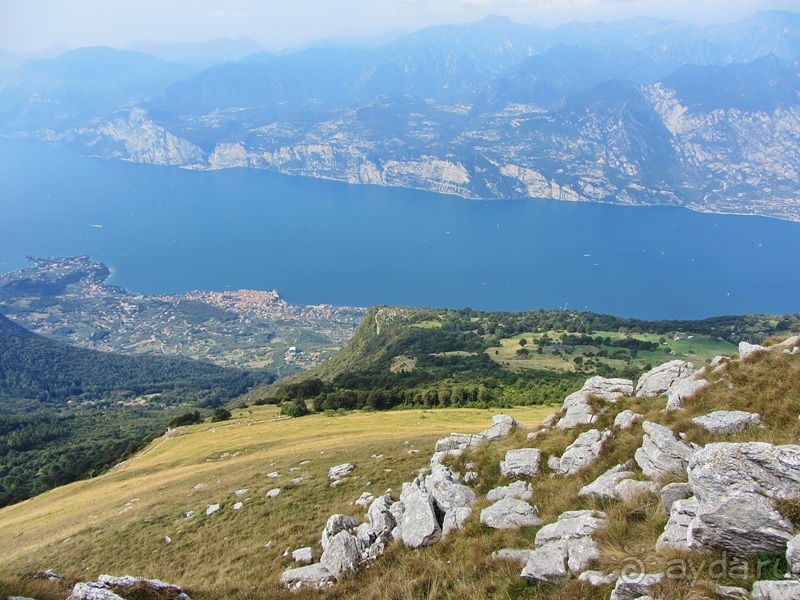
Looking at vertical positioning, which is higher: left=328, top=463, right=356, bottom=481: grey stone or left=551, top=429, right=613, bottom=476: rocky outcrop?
left=551, top=429, right=613, bottom=476: rocky outcrop

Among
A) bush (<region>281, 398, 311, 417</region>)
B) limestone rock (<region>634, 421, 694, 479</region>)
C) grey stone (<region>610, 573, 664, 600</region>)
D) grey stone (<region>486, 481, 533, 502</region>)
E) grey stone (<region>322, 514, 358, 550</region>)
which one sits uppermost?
grey stone (<region>610, 573, 664, 600</region>)

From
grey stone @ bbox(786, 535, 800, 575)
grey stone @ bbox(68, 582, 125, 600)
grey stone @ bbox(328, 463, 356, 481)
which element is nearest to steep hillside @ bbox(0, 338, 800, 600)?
grey stone @ bbox(786, 535, 800, 575)

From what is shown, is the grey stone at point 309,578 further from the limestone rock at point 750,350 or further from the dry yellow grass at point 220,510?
the limestone rock at point 750,350

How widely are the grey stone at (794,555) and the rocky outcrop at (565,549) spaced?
2488mm

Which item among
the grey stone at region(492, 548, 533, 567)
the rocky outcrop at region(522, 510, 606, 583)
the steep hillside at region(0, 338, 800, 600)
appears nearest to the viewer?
the steep hillside at region(0, 338, 800, 600)

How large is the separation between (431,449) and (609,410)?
26.0ft

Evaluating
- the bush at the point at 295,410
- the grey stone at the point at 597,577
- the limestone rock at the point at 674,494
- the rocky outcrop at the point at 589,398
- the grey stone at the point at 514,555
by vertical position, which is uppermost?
the limestone rock at the point at 674,494

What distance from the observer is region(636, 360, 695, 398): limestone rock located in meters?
16.9

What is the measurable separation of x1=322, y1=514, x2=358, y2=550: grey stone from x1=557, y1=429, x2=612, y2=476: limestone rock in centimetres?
566

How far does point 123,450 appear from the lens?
51.9 m

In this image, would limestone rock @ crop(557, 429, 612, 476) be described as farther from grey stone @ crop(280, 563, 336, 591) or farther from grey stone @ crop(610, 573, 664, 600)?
grey stone @ crop(280, 563, 336, 591)

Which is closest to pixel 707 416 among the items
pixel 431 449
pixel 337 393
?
pixel 431 449

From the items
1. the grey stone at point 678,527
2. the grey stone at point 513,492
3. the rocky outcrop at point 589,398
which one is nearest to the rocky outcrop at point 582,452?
the grey stone at point 513,492

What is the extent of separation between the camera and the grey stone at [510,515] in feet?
32.2
